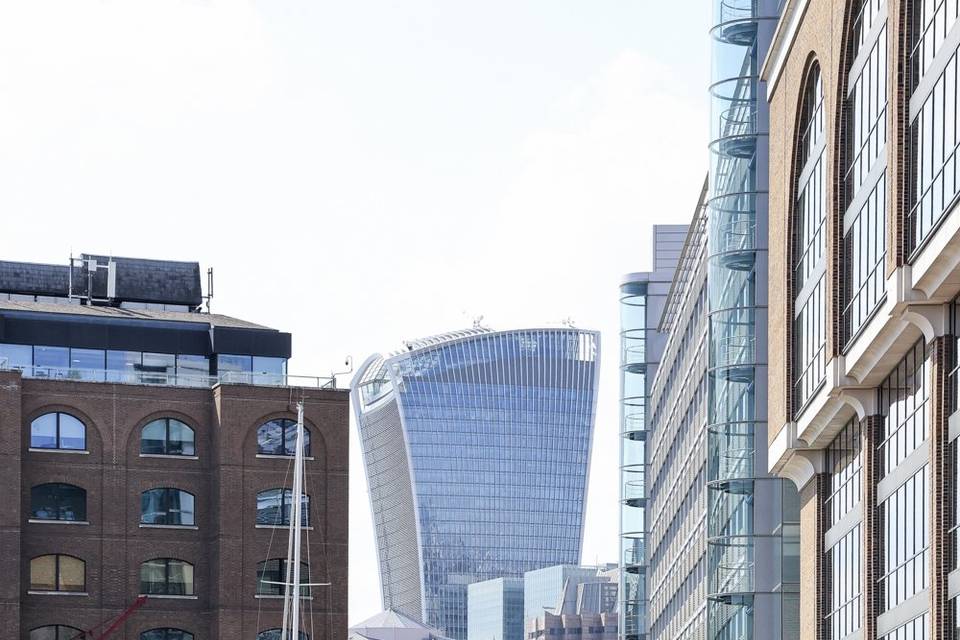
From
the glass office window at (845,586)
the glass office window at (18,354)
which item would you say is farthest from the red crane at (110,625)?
the glass office window at (845,586)

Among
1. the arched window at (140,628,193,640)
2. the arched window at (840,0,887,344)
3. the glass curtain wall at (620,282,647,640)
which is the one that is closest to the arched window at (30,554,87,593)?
the arched window at (140,628,193,640)

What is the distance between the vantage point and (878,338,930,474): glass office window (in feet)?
148

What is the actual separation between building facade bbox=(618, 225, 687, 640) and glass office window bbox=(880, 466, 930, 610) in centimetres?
7447

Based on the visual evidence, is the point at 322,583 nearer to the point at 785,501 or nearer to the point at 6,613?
the point at 6,613

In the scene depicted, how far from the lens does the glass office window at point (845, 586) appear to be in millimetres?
51781

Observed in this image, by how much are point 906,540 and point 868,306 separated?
214 inches

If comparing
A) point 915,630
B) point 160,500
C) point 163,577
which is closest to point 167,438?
point 160,500

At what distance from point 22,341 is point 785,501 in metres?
49.2

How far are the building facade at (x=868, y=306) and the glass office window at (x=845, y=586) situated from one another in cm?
7

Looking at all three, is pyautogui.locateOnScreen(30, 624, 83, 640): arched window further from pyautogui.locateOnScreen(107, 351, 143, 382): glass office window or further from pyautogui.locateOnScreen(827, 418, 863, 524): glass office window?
pyautogui.locateOnScreen(827, 418, 863, 524): glass office window

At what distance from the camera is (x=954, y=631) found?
1658 inches

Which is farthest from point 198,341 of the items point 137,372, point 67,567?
point 67,567

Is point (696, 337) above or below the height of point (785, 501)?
above

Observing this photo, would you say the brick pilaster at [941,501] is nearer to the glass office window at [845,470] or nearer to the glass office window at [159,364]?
the glass office window at [845,470]
